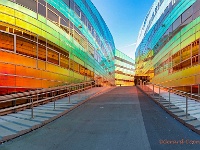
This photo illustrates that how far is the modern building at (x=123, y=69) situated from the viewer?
7978 cm

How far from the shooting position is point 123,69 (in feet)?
281

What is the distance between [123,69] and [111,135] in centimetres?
7894

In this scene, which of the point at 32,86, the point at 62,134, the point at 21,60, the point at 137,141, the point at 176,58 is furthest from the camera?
the point at 176,58

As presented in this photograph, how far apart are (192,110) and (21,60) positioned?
34.5 ft

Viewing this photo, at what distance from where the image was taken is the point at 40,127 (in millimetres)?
8766

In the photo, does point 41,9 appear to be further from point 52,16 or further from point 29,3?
point 52,16

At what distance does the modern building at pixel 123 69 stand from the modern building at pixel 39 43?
50.3m

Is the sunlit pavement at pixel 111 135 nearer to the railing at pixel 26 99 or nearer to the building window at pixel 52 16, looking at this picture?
the railing at pixel 26 99

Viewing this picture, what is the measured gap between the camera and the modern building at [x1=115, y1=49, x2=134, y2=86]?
79.8 meters

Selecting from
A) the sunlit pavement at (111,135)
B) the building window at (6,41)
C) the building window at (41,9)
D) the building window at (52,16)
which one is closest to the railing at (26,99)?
the sunlit pavement at (111,135)

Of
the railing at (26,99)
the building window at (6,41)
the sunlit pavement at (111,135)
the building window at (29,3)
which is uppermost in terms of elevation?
the building window at (29,3)

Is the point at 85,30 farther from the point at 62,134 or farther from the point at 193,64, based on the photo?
the point at 62,134

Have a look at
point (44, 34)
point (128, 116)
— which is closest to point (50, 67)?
point (44, 34)

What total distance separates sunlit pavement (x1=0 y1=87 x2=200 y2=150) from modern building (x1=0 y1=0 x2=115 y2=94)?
5449mm
